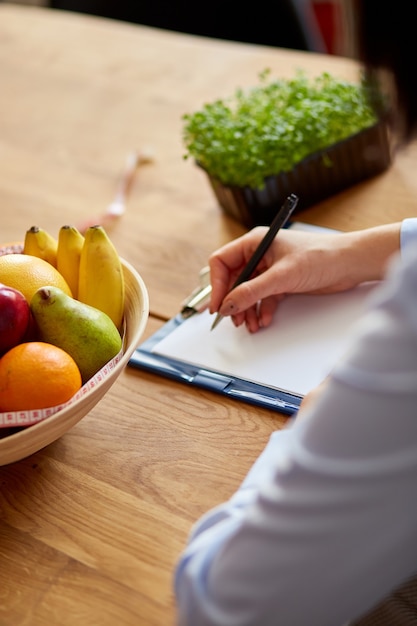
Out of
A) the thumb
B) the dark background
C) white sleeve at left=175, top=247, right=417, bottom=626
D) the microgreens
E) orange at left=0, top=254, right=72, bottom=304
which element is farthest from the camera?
the dark background

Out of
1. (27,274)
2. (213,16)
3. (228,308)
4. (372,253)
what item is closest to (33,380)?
(27,274)

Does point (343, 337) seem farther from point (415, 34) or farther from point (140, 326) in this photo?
point (415, 34)

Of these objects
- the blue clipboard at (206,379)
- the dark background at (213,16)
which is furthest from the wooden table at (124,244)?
the dark background at (213,16)

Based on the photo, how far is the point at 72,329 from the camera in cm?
84

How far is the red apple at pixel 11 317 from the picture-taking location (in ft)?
2.66

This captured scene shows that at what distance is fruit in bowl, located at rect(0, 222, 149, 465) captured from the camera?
78cm

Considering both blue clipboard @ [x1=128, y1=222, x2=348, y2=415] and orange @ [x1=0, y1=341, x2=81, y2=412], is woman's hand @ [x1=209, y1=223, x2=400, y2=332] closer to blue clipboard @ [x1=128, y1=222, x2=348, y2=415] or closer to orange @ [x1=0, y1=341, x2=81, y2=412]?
blue clipboard @ [x1=128, y1=222, x2=348, y2=415]

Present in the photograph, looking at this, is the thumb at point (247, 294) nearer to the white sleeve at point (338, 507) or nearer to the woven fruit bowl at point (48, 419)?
the woven fruit bowl at point (48, 419)

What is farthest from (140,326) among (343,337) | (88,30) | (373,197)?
(88,30)

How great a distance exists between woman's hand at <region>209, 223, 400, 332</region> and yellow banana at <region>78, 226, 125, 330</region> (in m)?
0.15

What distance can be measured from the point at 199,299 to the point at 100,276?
0.20 metres

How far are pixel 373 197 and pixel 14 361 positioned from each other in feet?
2.39

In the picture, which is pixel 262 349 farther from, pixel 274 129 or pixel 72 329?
pixel 274 129

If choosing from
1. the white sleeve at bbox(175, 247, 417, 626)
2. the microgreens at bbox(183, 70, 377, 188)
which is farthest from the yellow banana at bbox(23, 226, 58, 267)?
the white sleeve at bbox(175, 247, 417, 626)
